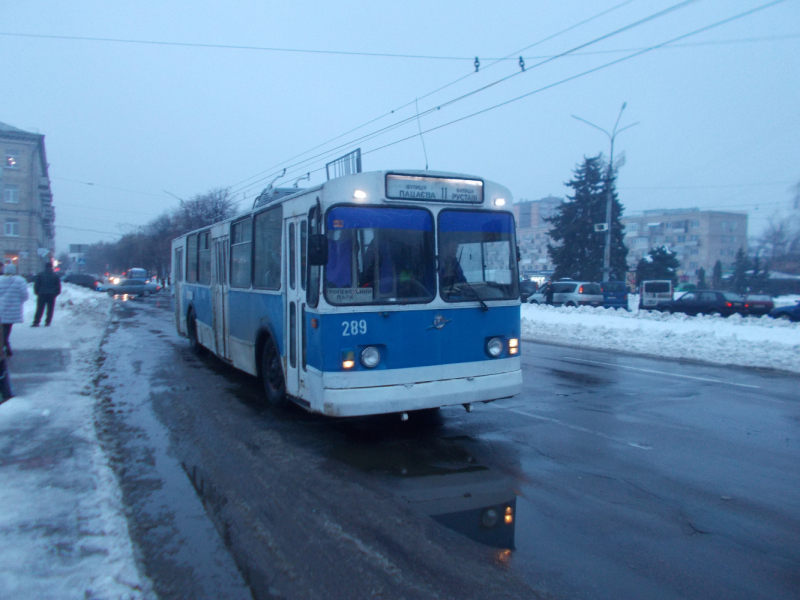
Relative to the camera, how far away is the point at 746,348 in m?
14.4

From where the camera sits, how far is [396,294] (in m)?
6.18

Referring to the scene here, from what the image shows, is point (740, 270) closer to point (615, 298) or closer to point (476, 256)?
point (615, 298)

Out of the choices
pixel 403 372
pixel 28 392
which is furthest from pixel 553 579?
pixel 28 392

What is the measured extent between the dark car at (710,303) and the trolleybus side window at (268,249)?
23590 millimetres

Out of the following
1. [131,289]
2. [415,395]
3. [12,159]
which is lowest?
[131,289]

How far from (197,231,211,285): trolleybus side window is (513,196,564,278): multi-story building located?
10449cm

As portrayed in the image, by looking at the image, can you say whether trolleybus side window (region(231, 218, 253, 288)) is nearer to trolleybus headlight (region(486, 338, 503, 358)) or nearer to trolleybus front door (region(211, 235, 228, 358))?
trolleybus front door (region(211, 235, 228, 358))

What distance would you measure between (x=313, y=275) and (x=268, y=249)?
2004 millimetres

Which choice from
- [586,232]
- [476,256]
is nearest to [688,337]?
[476,256]

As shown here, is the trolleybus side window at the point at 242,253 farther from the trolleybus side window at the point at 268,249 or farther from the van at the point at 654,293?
the van at the point at 654,293

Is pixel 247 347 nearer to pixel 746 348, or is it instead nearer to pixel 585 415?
pixel 585 415

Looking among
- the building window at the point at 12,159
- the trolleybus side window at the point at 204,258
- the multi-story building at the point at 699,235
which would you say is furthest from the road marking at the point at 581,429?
the multi-story building at the point at 699,235

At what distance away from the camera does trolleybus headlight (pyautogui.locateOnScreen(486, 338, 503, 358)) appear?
262 inches

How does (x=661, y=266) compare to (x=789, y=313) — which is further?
(x=661, y=266)
